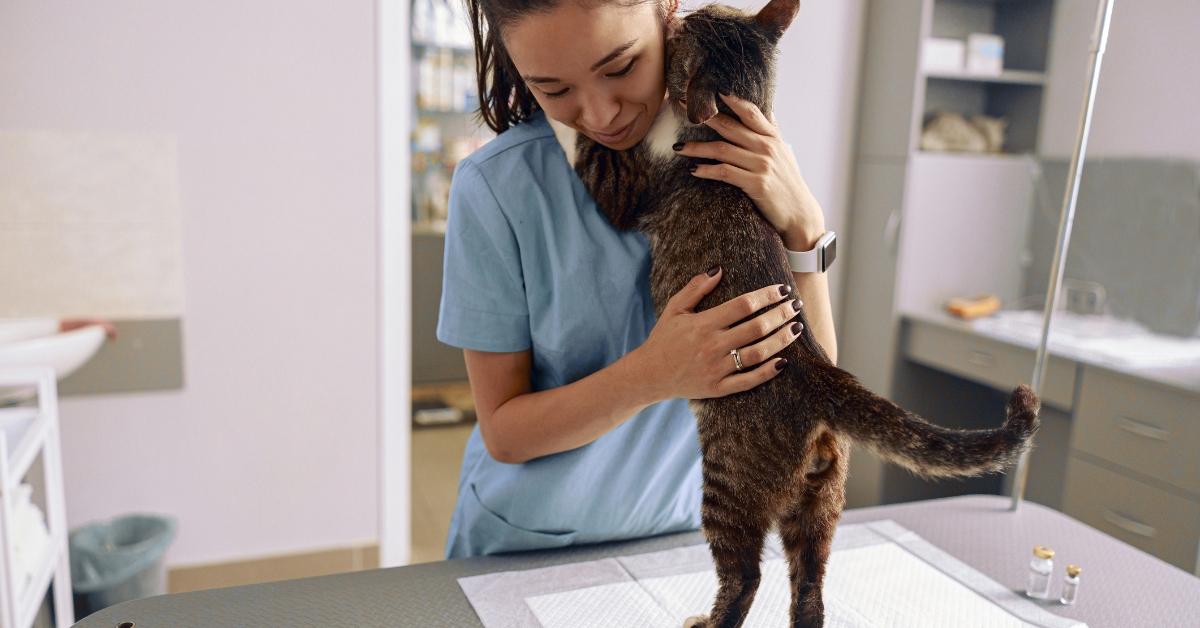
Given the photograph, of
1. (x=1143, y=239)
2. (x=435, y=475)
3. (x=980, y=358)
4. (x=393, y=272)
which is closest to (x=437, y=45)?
(x=393, y=272)

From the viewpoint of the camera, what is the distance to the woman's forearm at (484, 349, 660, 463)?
2.81ft

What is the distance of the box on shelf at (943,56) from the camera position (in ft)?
9.13

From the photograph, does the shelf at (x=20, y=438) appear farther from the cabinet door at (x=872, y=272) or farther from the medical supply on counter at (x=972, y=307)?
the medical supply on counter at (x=972, y=307)

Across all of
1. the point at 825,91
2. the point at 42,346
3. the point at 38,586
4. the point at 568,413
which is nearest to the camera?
Result: the point at 568,413

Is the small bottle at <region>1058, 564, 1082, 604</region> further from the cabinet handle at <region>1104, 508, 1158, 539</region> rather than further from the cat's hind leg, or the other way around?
the cabinet handle at <region>1104, 508, 1158, 539</region>

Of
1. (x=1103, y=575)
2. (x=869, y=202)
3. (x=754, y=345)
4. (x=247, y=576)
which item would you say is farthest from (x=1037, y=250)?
(x=247, y=576)

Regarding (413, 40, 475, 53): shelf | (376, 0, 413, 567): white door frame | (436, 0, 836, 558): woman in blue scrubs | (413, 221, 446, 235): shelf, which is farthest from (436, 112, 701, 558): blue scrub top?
(413, 40, 475, 53): shelf

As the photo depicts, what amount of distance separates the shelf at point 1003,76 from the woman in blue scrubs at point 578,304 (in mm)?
2237

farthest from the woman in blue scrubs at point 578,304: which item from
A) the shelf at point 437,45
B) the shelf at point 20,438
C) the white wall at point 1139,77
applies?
the shelf at point 437,45

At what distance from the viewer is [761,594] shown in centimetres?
98

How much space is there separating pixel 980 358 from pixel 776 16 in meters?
2.05

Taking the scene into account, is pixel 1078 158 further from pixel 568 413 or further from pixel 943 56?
pixel 943 56

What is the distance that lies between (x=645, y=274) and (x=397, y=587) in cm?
51

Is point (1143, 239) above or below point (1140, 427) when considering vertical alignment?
above
